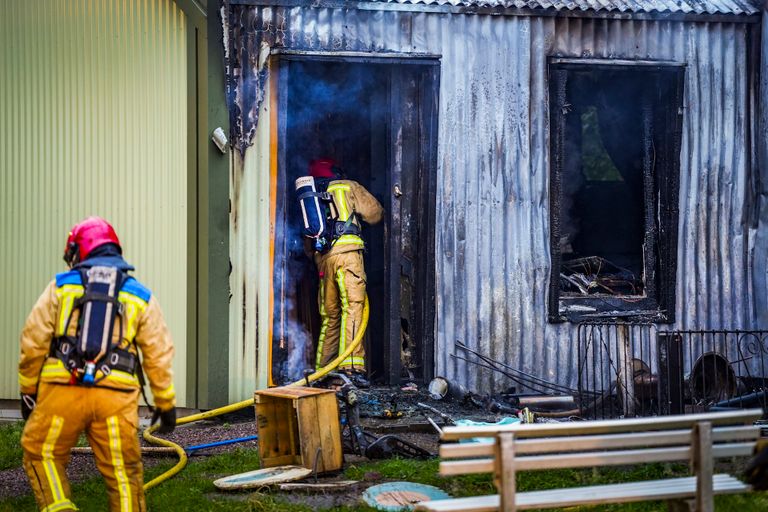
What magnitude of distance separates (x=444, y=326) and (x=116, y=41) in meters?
4.66

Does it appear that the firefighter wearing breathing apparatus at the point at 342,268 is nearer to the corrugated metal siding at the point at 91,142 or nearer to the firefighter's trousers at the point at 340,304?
the firefighter's trousers at the point at 340,304

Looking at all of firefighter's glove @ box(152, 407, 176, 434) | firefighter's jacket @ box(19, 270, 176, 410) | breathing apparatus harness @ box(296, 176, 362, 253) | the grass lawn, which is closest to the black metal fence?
the grass lawn

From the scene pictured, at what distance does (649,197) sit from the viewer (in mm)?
10680

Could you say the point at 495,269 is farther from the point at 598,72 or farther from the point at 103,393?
the point at 103,393

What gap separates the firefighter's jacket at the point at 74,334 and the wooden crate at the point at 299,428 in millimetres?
1613

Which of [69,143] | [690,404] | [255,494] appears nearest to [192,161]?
[69,143]

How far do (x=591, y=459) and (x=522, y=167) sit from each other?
586cm

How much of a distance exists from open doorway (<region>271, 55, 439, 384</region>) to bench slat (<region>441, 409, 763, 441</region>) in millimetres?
5311

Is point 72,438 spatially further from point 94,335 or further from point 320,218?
point 320,218

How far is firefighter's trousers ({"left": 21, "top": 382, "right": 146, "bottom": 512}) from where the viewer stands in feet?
18.5

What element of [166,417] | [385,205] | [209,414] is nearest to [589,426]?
[166,417]

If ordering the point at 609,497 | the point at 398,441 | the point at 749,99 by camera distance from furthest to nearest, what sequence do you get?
1. the point at 749,99
2. the point at 398,441
3. the point at 609,497

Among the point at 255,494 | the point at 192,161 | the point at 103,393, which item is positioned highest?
the point at 192,161

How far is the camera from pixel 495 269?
10.3m
